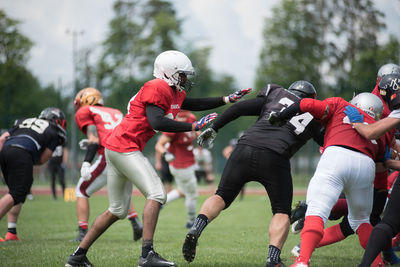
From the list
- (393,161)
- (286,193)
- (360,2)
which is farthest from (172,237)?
(360,2)

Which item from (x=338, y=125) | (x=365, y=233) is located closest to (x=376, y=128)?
(x=338, y=125)

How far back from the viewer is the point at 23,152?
679 centimetres

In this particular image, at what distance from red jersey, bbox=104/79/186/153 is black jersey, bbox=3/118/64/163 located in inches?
97.9

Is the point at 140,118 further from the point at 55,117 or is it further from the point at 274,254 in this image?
the point at 55,117

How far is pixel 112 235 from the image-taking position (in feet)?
25.2

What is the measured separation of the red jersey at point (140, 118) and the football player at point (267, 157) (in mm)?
480

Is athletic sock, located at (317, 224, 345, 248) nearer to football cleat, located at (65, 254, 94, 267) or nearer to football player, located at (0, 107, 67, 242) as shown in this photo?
football cleat, located at (65, 254, 94, 267)

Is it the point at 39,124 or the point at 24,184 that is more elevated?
the point at 39,124

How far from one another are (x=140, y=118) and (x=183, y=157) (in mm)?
4656

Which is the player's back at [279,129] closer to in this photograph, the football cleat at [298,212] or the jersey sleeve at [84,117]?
the football cleat at [298,212]

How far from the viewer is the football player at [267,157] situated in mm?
4656

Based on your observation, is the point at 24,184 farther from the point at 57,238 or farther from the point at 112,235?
the point at 112,235

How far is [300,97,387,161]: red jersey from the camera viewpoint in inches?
169

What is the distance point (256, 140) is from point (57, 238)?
13.0 ft
